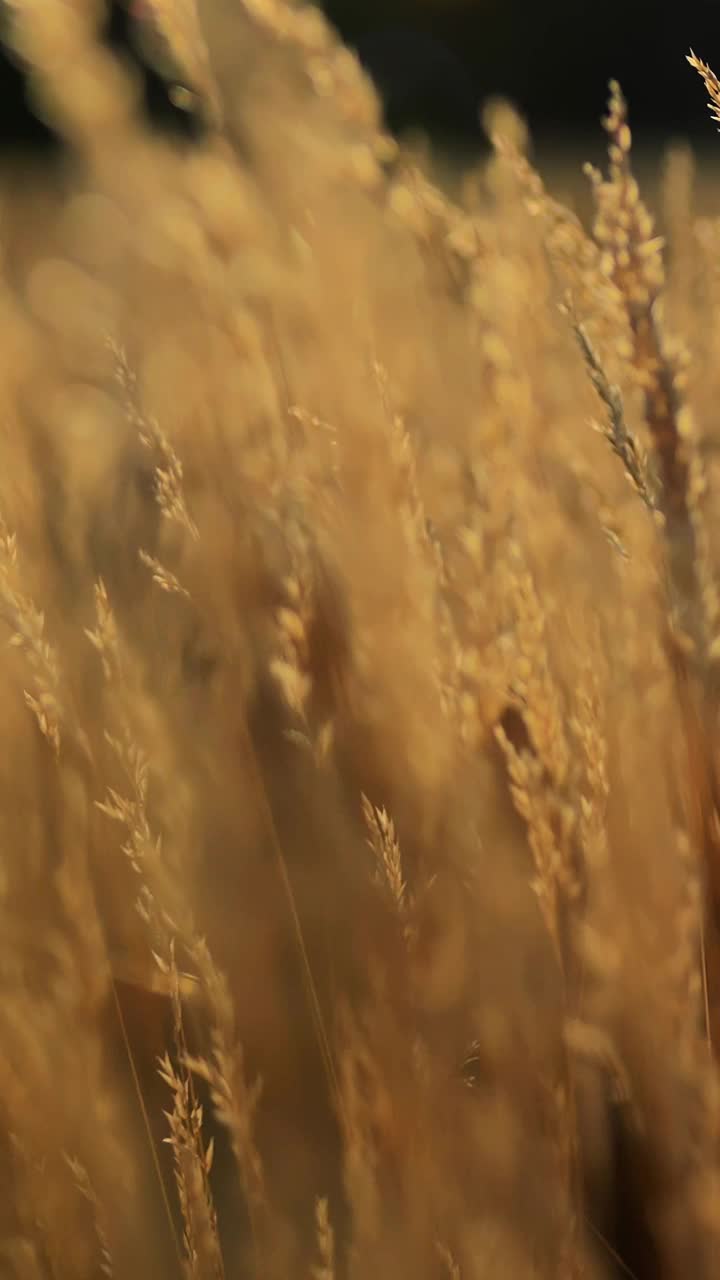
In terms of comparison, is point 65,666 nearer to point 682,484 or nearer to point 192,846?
point 192,846

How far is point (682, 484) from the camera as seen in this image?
578 mm

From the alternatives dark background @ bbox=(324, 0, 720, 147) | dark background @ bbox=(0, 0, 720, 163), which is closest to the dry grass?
dark background @ bbox=(0, 0, 720, 163)

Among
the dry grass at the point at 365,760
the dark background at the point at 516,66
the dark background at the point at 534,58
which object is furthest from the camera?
the dark background at the point at 534,58

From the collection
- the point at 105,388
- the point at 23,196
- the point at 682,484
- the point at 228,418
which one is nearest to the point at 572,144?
the point at 23,196

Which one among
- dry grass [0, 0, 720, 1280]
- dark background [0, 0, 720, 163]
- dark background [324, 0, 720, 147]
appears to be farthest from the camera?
dark background [324, 0, 720, 147]

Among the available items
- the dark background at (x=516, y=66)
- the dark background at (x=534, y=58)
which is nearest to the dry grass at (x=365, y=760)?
the dark background at (x=516, y=66)

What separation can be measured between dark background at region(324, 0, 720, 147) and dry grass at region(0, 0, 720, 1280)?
365 cm

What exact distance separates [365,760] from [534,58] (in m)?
5.23

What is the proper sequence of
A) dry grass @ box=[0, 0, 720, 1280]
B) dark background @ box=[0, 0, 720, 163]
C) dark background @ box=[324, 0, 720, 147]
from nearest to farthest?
dry grass @ box=[0, 0, 720, 1280] → dark background @ box=[0, 0, 720, 163] → dark background @ box=[324, 0, 720, 147]

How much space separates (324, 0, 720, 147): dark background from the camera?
14.6ft

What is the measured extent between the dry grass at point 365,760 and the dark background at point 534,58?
12.0ft

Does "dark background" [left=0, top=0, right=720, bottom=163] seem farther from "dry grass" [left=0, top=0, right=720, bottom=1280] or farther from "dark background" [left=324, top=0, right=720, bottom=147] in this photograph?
"dry grass" [left=0, top=0, right=720, bottom=1280]

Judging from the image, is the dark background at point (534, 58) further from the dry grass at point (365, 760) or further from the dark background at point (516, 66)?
the dry grass at point (365, 760)

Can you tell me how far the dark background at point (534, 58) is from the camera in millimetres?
4453
